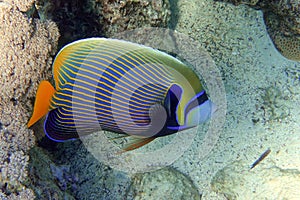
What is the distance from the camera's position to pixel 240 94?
9.51 ft

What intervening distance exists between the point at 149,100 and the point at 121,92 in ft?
0.53

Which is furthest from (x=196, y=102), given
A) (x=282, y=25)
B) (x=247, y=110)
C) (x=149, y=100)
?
(x=282, y=25)

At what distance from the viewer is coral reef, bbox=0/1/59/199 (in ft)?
5.73

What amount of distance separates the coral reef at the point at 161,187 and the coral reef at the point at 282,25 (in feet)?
5.17

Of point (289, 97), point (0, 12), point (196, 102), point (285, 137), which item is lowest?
point (285, 137)

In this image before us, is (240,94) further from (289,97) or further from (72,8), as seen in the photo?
(72,8)

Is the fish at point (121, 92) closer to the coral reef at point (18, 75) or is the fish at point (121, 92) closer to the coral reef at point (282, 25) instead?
the coral reef at point (18, 75)

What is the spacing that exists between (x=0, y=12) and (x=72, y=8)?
70 cm

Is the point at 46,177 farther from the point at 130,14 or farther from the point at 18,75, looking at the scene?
the point at 130,14

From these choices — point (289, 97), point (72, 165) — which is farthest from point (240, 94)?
point (72, 165)

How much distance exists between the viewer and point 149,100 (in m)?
1.66

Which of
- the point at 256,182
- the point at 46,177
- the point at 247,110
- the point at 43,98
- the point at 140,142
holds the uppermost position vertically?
the point at 43,98

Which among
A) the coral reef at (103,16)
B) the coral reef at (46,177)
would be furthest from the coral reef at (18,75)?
the coral reef at (103,16)

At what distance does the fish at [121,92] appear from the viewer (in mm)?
1605
